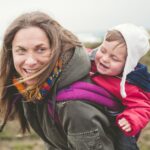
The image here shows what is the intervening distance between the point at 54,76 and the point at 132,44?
0.55m

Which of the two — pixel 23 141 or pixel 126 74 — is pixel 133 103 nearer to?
pixel 126 74

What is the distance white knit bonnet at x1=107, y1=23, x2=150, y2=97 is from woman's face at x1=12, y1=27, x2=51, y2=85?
494 millimetres

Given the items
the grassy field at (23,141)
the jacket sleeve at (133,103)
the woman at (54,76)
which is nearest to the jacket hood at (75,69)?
the woman at (54,76)

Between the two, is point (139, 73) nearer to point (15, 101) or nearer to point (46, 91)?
point (46, 91)

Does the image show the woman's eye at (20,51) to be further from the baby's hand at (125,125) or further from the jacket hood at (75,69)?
the baby's hand at (125,125)

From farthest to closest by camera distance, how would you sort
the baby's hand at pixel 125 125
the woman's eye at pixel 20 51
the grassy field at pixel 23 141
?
1. the grassy field at pixel 23 141
2. the woman's eye at pixel 20 51
3. the baby's hand at pixel 125 125

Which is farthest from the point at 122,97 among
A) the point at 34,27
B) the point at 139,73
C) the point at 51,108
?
the point at 34,27

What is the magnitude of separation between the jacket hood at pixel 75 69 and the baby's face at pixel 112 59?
10 cm

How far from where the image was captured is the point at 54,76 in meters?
3.69

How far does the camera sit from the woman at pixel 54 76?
142 inches

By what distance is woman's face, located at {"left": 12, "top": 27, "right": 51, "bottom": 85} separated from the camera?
3.66 meters

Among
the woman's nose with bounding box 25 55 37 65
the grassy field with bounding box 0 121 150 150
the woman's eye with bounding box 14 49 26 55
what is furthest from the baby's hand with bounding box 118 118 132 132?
the grassy field with bounding box 0 121 150 150

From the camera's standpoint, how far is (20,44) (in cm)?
369

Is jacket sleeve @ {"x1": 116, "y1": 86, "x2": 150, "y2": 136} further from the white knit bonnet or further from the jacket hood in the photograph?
the jacket hood
